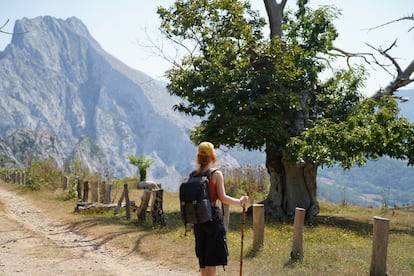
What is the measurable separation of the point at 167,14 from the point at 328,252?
1214 centimetres

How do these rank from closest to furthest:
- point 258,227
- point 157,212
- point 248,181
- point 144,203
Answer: point 258,227 → point 157,212 → point 144,203 → point 248,181

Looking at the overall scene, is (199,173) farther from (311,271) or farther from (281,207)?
(281,207)

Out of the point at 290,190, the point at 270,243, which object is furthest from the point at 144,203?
the point at 290,190

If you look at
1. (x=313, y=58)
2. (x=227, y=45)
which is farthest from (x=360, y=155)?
(x=227, y=45)

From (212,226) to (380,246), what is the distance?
3.17m

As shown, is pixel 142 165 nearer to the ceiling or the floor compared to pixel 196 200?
nearer to the floor

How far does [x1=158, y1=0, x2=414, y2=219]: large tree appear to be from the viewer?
51.0ft

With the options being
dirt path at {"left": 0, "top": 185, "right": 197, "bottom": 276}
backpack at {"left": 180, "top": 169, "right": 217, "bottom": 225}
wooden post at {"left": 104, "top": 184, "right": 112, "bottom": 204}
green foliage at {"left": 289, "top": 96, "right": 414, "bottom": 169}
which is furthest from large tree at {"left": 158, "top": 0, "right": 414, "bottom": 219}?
backpack at {"left": 180, "top": 169, "right": 217, "bottom": 225}

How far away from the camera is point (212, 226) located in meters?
5.89

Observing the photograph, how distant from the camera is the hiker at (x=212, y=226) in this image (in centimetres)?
590

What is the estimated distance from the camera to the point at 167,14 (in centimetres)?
1816

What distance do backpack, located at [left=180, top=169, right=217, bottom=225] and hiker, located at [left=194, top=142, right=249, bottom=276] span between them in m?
0.18

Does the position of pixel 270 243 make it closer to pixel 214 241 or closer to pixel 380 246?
pixel 380 246

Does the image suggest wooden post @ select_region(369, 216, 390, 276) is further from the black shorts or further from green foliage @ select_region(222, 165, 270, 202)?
green foliage @ select_region(222, 165, 270, 202)
